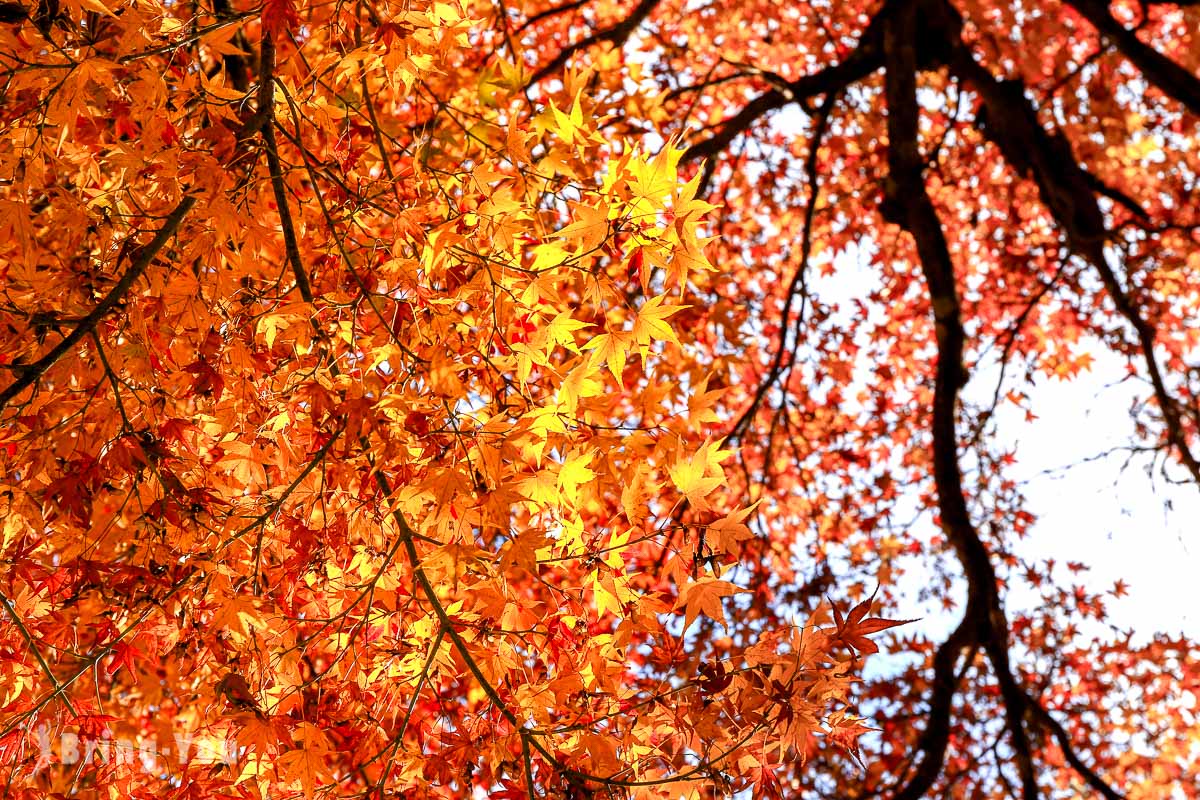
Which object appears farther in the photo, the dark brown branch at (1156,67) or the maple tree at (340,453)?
the dark brown branch at (1156,67)

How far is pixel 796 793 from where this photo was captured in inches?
194

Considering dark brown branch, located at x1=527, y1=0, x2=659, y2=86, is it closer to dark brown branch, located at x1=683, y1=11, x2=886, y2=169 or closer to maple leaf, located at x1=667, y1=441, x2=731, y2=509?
dark brown branch, located at x1=683, y1=11, x2=886, y2=169

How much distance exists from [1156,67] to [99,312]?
452cm

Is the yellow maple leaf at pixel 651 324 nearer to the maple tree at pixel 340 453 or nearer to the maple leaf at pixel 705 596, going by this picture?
the maple tree at pixel 340 453

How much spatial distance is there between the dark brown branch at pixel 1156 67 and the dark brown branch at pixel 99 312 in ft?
13.9

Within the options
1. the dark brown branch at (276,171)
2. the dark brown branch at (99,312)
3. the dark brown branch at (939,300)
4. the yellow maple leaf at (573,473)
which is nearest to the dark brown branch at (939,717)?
the dark brown branch at (939,300)

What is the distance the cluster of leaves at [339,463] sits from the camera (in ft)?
4.97

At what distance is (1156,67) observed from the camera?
4133 millimetres

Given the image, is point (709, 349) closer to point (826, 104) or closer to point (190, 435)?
point (826, 104)

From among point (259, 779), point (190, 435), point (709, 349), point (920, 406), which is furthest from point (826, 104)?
point (259, 779)

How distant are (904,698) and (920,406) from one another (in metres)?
2.12

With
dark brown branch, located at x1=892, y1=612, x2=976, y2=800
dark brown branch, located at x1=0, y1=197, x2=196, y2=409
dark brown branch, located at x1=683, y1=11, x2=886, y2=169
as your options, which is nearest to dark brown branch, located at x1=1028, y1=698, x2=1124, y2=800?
dark brown branch, located at x1=892, y1=612, x2=976, y2=800

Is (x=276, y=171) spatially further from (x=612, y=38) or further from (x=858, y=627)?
(x=612, y=38)

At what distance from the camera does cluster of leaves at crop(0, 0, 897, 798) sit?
151 cm
